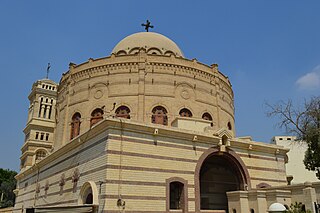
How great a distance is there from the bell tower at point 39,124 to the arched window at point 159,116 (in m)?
19.4

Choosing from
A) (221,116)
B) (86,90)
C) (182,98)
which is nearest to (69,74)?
(86,90)

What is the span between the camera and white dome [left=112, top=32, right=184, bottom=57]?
3231cm

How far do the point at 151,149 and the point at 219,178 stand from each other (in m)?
Answer: 7.50

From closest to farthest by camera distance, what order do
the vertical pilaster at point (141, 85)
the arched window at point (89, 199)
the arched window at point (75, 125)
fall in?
the arched window at point (89, 199)
the vertical pilaster at point (141, 85)
the arched window at point (75, 125)

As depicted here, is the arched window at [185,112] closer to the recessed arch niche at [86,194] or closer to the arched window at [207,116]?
the arched window at [207,116]

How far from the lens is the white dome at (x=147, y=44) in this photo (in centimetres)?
3231

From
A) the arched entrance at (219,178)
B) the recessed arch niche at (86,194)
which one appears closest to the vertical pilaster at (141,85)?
the arched entrance at (219,178)

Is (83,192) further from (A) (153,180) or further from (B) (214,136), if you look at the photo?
(B) (214,136)

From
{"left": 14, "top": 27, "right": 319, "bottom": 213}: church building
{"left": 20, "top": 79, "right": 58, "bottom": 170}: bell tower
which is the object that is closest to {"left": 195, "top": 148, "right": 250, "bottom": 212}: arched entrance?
{"left": 14, "top": 27, "right": 319, "bottom": 213}: church building

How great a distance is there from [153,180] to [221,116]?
1499 centimetres

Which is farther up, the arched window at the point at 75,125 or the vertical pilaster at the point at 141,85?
the vertical pilaster at the point at 141,85

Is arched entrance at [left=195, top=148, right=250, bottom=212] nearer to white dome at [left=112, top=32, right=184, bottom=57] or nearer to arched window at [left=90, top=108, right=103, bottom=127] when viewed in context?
arched window at [left=90, top=108, right=103, bottom=127]

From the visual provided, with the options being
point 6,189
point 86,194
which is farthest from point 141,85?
point 6,189

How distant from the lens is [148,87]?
27141 mm
